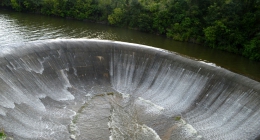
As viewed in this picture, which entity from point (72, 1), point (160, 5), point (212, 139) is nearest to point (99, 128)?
point (212, 139)

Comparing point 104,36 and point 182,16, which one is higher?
point 182,16

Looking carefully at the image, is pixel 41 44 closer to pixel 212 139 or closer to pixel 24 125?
pixel 24 125

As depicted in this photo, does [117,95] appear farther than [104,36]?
No

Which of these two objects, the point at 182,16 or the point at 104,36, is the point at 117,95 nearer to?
the point at 104,36

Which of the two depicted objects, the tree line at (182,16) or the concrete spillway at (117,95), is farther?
the tree line at (182,16)

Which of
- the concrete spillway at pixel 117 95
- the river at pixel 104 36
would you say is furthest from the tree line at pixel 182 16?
the concrete spillway at pixel 117 95

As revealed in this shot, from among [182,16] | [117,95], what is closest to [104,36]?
[182,16]

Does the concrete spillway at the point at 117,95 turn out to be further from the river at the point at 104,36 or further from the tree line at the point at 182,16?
the tree line at the point at 182,16
